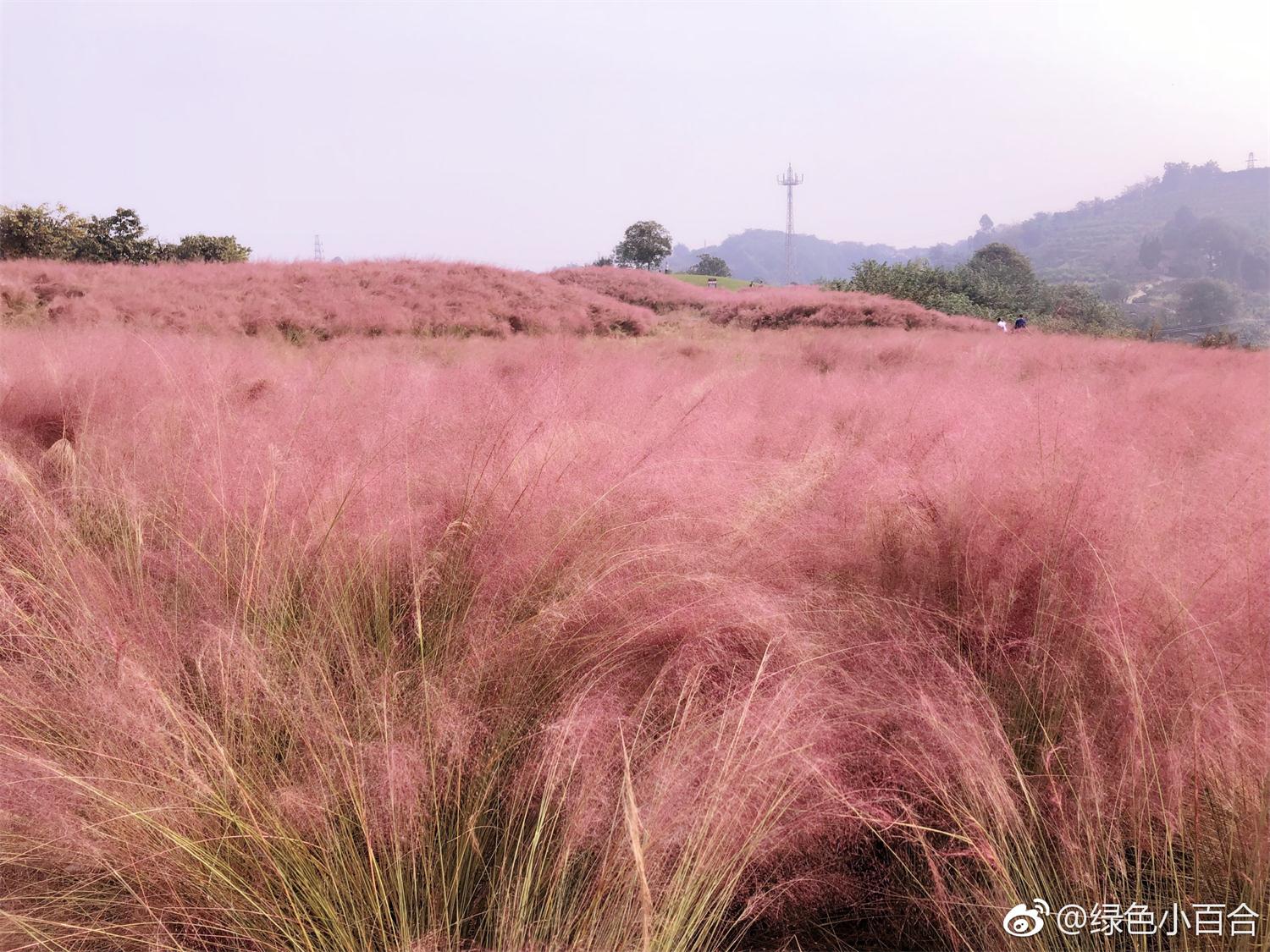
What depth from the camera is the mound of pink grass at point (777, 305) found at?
18.7 m

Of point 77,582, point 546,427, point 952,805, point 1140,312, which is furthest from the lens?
point 1140,312

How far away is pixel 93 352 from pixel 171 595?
12.0 feet

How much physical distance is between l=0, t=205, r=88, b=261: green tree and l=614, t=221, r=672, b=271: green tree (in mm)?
34079

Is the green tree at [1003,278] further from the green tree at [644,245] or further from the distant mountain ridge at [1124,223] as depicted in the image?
the green tree at [644,245]

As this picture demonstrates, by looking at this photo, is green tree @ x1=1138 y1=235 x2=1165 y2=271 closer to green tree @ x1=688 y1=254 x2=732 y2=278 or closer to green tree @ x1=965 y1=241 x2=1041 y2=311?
green tree @ x1=965 y1=241 x2=1041 y2=311

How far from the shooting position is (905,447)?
3408 millimetres

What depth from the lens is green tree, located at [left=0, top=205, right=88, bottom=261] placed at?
20.4 m

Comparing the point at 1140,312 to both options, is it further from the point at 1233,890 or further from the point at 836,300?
the point at 1233,890

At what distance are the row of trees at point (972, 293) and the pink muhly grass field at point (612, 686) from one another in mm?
27562

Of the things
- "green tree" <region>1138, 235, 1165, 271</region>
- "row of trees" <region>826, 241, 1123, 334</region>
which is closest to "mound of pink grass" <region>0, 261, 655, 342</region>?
"row of trees" <region>826, 241, 1123, 334</region>

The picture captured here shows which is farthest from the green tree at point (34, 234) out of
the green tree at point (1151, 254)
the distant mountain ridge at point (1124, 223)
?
the green tree at point (1151, 254)

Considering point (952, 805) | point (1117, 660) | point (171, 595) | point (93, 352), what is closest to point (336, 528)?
point (171, 595)

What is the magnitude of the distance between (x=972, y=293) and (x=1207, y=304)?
23.9 m

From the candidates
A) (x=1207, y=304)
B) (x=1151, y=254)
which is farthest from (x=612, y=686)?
(x=1151, y=254)
